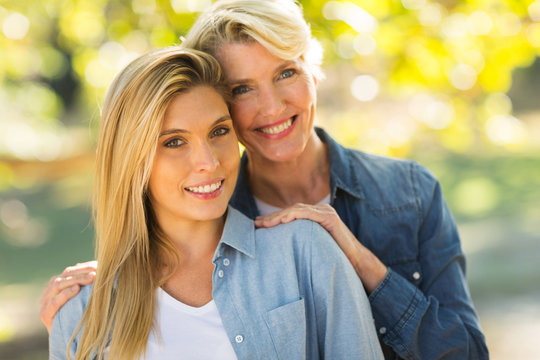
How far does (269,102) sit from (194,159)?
0.46 m

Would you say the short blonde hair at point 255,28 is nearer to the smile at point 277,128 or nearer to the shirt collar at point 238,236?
the smile at point 277,128

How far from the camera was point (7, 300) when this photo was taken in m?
7.97

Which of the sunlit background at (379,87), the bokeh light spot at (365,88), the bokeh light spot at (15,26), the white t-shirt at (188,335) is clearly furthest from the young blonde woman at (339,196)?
the bokeh light spot at (15,26)

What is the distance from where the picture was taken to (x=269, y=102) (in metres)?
2.58

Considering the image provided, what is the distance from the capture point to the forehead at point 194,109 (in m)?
2.28

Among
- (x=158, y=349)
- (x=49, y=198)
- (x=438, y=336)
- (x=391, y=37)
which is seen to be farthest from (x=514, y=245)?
(x=49, y=198)

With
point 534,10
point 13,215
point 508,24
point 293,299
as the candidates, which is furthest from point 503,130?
point 13,215

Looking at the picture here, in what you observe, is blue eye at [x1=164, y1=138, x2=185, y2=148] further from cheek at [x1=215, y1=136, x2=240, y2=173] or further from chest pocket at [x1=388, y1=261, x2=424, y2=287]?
chest pocket at [x1=388, y1=261, x2=424, y2=287]

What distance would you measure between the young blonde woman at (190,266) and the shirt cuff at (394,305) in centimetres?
17

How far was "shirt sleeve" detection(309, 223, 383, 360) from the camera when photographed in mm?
2211

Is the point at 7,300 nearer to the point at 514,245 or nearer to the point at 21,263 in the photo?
the point at 21,263

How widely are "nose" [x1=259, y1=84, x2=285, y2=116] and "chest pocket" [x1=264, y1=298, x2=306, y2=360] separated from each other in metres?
0.74

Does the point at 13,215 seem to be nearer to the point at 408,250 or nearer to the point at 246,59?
the point at 246,59

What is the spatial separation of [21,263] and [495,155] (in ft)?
32.4
